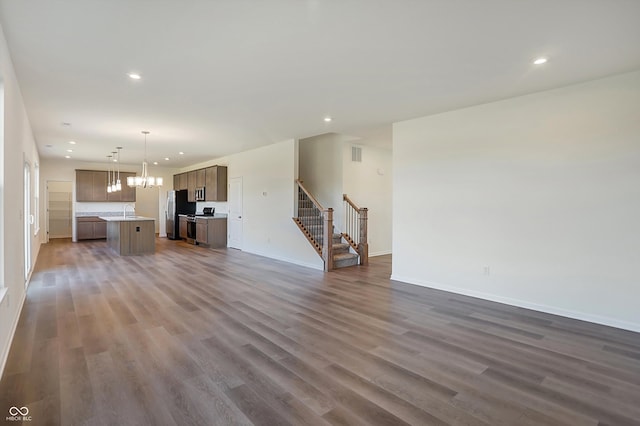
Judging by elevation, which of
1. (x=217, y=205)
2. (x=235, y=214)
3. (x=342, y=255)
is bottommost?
(x=342, y=255)

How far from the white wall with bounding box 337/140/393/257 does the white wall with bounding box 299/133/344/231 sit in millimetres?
146

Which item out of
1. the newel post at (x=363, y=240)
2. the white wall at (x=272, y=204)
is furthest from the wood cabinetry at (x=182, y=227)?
the newel post at (x=363, y=240)

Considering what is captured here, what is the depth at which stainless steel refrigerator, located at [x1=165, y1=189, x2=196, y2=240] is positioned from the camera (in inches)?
471

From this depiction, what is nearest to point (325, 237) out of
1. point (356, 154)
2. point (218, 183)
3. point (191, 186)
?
point (356, 154)

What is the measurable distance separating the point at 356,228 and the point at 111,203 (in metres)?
9.61

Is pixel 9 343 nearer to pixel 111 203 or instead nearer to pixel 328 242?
pixel 328 242

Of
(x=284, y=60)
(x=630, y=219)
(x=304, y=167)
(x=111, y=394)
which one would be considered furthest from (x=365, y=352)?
(x=304, y=167)

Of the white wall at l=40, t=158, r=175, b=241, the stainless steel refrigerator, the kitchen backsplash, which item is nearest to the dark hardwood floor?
the kitchen backsplash

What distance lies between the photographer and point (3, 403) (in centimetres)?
219

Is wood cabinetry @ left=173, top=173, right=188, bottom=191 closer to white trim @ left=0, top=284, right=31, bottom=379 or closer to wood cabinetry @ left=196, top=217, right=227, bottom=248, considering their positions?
wood cabinetry @ left=196, top=217, right=227, bottom=248

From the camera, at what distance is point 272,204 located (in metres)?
8.16

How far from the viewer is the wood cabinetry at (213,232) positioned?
9.88 meters

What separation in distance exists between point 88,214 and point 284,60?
11666 mm

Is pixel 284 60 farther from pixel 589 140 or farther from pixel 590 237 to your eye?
pixel 590 237
